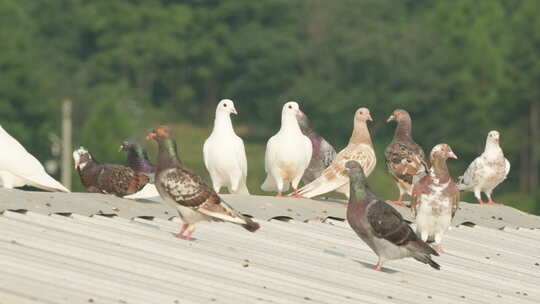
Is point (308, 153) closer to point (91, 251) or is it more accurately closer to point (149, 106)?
point (91, 251)

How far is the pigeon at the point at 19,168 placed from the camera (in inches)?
714

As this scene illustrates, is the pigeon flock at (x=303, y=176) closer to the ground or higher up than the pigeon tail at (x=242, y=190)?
higher up

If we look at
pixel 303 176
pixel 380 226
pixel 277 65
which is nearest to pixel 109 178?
pixel 303 176

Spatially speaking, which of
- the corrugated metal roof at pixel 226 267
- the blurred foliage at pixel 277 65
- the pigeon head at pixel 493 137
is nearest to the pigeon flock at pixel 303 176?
the pigeon head at pixel 493 137

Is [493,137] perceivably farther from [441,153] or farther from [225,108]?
[441,153]

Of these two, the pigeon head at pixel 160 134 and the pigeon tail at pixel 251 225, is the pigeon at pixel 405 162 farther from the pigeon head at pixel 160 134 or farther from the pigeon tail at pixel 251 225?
the pigeon head at pixel 160 134

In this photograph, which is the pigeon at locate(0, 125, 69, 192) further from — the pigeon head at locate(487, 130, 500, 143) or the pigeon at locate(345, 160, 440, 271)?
the pigeon head at locate(487, 130, 500, 143)

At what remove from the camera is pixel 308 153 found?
20656 mm

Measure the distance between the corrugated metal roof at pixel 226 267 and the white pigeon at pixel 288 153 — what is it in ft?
7.28

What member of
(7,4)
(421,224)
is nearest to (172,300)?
(421,224)

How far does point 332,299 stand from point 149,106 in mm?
100535

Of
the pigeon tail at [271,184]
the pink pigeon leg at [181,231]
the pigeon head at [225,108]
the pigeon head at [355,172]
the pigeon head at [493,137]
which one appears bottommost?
the pink pigeon leg at [181,231]

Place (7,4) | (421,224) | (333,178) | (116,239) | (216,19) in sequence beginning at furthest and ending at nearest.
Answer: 1. (216,19)
2. (7,4)
3. (333,178)
4. (421,224)
5. (116,239)

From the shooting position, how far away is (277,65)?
117312 millimetres
